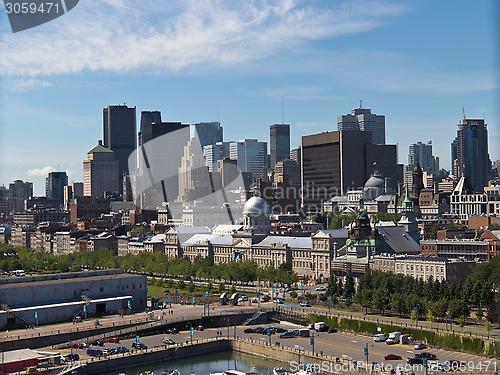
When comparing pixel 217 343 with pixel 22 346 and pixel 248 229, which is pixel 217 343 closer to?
pixel 22 346

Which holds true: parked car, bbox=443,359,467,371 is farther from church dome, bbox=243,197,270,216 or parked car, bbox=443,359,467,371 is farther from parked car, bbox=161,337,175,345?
church dome, bbox=243,197,270,216

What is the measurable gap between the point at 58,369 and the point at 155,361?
10695 mm

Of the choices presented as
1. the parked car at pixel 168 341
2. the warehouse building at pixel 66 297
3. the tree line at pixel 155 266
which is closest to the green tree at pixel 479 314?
the parked car at pixel 168 341

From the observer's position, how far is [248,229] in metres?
169

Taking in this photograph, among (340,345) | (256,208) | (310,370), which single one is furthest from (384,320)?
(256,208)

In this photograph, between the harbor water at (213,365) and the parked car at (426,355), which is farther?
the harbor water at (213,365)

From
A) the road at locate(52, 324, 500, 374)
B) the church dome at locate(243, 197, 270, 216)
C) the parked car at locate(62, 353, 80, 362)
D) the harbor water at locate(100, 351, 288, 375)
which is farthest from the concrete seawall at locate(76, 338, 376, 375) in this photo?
the church dome at locate(243, 197, 270, 216)

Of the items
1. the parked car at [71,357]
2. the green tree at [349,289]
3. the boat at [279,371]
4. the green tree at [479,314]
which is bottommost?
the boat at [279,371]

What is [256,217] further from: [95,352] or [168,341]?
[95,352]

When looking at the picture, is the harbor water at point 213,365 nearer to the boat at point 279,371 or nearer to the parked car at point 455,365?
the boat at point 279,371

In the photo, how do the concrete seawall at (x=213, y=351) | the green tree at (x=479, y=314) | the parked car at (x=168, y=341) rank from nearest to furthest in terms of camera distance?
the concrete seawall at (x=213, y=351) < the parked car at (x=168, y=341) < the green tree at (x=479, y=314)

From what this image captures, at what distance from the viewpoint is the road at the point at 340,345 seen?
75.3 m

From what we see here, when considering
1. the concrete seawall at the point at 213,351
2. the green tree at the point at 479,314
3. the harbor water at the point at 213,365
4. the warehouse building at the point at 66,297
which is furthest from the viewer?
the warehouse building at the point at 66,297

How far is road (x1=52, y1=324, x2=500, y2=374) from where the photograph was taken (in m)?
75.3
